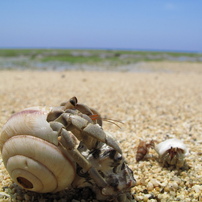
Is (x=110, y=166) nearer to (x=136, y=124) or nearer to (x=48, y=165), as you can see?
(x=48, y=165)

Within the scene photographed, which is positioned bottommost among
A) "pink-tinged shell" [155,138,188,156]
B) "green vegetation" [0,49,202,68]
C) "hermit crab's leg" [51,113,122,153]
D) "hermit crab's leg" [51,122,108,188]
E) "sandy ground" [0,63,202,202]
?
"sandy ground" [0,63,202,202]

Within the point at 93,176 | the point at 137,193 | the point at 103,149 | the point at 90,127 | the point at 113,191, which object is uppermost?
the point at 90,127

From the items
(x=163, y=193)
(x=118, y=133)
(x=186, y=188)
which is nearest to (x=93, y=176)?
(x=163, y=193)

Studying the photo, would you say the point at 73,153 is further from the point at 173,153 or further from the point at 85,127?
the point at 173,153

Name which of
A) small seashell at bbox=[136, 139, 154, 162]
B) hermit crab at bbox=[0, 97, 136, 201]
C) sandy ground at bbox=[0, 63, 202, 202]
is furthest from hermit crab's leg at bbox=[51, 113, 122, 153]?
small seashell at bbox=[136, 139, 154, 162]

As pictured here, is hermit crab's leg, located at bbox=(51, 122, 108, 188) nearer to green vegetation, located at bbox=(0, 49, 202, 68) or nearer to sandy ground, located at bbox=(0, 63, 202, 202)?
sandy ground, located at bbox=(0, 63, 202, 202)

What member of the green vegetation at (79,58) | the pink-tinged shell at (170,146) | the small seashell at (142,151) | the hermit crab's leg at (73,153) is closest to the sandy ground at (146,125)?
the small seashell at (142,151)

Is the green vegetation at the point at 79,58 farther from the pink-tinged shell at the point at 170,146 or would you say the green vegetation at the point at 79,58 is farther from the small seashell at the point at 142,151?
the pink-tinged shell at the point at 170,146

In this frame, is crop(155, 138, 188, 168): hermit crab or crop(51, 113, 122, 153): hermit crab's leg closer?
crop(51, 113, 122, 153): hermit crab's leg
